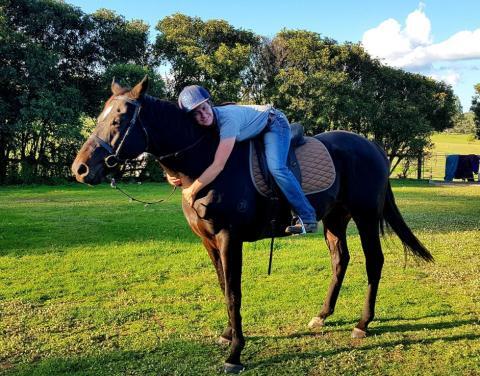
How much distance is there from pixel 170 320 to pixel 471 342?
10.8ft

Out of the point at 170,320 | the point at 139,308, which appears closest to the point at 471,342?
the point at 170,320

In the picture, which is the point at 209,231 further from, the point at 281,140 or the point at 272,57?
the point at 272,57

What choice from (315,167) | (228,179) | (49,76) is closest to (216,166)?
(228,179)

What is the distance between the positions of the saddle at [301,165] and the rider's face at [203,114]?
51cm

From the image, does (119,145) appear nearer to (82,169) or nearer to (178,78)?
(82,169)

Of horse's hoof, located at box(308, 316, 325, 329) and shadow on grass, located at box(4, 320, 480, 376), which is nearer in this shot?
shadow on grass, located at box(4, 320, 480, 376)

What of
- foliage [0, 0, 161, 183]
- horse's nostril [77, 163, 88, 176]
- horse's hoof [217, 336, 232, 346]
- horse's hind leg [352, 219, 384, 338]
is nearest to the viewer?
horse's nostril [77, 163, 88, 176]

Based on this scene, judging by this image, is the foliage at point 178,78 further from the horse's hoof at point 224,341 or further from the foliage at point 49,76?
the horse's hoof at point 224,341

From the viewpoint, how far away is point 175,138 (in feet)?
13.4

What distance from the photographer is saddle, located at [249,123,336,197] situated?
4.36 meters

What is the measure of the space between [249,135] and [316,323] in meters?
2.39

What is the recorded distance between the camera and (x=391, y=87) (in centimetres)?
3192

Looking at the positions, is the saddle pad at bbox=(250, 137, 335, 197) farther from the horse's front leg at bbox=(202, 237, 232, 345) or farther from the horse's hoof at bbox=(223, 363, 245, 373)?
the horse's hoof at bbox=(223, 363, 245, 373)

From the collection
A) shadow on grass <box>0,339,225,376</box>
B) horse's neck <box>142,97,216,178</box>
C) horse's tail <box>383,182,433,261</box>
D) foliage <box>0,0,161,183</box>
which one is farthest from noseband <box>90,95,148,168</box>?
foliage <box>0,0,161,183</box>
